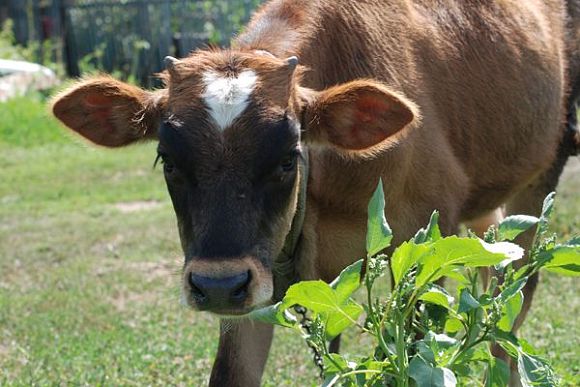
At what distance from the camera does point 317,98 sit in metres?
4.71

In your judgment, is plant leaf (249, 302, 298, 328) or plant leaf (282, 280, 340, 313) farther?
plant leaf (249, 302, 298, 328)

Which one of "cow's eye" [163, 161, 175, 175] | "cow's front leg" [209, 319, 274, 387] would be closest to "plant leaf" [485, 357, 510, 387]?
"cow's eye" [163, 161, 175, 175]

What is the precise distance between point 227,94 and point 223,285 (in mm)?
805

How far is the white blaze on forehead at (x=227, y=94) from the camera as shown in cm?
427

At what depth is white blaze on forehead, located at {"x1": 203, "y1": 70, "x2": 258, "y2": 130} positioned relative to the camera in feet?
14.0

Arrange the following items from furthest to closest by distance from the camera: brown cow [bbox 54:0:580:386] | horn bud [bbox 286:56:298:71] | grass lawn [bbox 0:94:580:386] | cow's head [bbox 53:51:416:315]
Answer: grass lawn [bbox 0:94:580:386] < horn bud [bbox 286:56:298:71] < brown cow [bbox 54:0:580:386] < cow's head [bbox 53:51:416:315]

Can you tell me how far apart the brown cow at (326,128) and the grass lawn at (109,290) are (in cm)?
59

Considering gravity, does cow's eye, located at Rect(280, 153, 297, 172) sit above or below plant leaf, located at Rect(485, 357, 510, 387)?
above

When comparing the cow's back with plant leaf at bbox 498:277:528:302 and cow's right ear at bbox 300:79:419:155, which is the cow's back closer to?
cow's right ear at bbox 300:79:419:155

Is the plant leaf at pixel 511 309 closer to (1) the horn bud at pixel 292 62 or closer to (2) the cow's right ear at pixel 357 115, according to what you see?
(2) the cow's right ear at pixel 357 115

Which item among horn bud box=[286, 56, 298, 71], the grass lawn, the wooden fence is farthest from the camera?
the wooden fence

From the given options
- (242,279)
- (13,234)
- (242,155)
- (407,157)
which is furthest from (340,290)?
(13,234)

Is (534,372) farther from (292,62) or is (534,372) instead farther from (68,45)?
(68,45)

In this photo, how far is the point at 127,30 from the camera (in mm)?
22422
